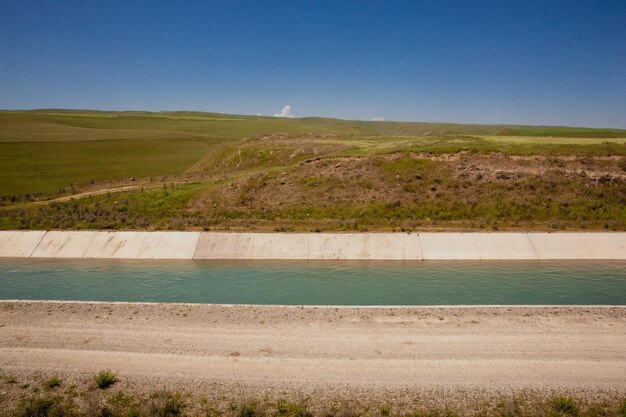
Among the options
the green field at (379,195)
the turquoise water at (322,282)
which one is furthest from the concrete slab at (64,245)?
the green field at (379,195)

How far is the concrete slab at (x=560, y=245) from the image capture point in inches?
1268

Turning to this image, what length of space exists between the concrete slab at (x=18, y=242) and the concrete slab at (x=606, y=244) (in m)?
46.0

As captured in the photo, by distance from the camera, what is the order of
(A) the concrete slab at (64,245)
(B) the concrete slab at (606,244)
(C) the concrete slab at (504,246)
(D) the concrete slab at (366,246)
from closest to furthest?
(B) the concrete slab at (606,244)
(C) the concrete slab at (504,246)
(D) the concrete slab at (366,246)
(A) the concrete slab at (64,245)

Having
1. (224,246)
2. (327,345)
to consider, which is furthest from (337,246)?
(327,345)

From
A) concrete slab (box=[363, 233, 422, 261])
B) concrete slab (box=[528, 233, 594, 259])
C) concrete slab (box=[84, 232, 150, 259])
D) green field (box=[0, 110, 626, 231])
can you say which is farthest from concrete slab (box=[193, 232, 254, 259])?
concrete slab (box=[528, 233, 594, 259])

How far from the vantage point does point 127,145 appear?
113 m

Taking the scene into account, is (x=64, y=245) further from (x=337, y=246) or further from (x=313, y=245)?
(x=337, y=246)

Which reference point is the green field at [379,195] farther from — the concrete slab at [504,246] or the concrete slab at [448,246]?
the concrete slab at [504,246]

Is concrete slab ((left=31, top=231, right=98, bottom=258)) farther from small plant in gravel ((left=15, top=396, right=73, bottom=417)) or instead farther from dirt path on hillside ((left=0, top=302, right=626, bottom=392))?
small plant in gravel ((left=15, top=396, right=73, bottom=417))

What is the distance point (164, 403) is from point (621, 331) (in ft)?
60.1

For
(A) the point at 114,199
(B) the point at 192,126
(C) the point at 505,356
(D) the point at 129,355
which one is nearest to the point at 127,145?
(A) the point at 114,199

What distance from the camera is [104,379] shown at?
14.7m

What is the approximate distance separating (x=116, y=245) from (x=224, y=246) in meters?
9.47

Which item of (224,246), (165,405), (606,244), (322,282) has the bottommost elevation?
(322,282)
